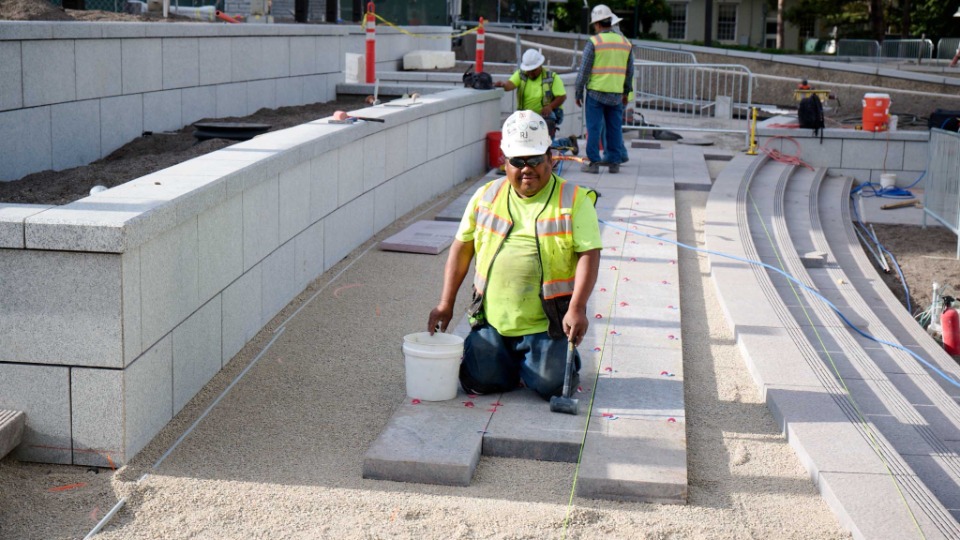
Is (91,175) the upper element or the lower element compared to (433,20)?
lower

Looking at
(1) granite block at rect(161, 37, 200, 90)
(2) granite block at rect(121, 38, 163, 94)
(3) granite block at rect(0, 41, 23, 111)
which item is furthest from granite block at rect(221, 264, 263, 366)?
(1) granite block at rect(161, 37, 200, 90)

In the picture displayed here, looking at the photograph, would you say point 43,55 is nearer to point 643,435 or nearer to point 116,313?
point 116,313

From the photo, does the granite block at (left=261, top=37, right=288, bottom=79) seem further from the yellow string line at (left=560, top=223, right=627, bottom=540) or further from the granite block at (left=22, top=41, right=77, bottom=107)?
the yellow string line at (left=560, top=223, right=627, bottom=540)

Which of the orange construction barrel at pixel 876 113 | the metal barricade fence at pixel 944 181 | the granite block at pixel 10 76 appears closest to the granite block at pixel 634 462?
the granite block at pixel 10 76

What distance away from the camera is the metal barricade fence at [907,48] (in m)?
40.3

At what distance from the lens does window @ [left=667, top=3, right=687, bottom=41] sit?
55.1 m

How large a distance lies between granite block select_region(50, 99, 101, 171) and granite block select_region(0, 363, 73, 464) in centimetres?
513

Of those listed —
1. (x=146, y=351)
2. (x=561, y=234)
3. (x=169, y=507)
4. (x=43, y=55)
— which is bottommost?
(x=169, y=507)

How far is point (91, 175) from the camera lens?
28.3 ft

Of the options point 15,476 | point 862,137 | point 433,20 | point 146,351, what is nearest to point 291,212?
point 146,351

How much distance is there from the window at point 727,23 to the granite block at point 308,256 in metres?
49.6

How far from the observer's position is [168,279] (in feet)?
16.6

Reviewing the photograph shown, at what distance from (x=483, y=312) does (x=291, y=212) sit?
86.2 inches

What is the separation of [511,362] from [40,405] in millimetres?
2182
